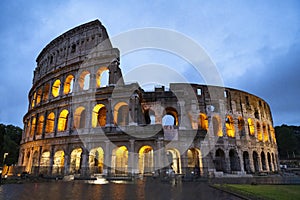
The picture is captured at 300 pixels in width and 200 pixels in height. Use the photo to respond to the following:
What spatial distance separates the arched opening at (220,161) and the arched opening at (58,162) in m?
18.5

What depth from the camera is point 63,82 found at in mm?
25469

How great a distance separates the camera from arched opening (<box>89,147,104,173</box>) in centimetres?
2166

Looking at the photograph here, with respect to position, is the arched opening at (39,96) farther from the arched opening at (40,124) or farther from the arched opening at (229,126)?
the arched opening at (229,126)

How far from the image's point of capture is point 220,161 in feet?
83.3

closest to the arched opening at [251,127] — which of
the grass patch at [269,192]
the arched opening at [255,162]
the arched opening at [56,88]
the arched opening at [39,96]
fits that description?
the arched opening at [255,162]

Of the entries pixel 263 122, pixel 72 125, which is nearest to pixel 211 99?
→ pixel 263 122

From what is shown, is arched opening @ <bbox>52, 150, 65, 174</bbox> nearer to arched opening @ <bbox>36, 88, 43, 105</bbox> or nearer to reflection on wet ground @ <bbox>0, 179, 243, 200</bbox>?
arched opening @ <bbox>36, 88, 43, 105</bbox>

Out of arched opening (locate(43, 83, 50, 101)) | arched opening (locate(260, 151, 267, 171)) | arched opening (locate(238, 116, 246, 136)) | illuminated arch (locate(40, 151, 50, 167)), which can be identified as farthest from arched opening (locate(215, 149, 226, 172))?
arched opening (locate(43, 83, 50, 101))

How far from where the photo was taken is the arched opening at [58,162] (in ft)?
71.5

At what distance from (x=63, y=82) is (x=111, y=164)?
12619 millimetres

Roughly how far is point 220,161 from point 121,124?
1359 cm

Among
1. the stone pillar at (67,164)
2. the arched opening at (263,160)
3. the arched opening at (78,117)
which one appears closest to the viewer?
the stone pillar at (67,164)

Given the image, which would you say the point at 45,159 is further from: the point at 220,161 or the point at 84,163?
the point at 220,161

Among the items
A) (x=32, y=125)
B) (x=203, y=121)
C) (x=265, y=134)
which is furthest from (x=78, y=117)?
(x=265, y=134)
